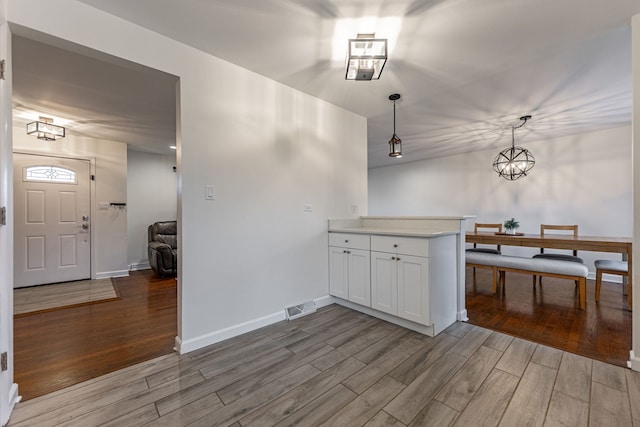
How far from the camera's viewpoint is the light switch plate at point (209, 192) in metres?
2.15

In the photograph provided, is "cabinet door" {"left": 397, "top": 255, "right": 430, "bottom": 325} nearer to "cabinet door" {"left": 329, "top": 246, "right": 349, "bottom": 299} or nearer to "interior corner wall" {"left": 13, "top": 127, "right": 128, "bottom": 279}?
"cabinet door" {"left": 329, "top": 246, "right": 349, "bottom": 299}

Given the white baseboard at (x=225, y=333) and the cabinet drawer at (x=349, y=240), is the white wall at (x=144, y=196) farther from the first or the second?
the cabinet drawer at (x=349, y=240)

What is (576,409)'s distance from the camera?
141cm


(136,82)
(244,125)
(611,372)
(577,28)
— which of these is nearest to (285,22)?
(244,125)

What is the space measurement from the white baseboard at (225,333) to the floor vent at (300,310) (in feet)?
0.18

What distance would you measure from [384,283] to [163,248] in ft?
12.5

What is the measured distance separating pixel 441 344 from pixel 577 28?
8.40 feet

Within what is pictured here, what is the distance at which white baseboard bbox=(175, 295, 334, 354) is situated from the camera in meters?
2.02

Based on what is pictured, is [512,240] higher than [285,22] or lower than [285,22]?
lower

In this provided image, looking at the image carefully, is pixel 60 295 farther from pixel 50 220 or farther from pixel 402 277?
pixel 402 277

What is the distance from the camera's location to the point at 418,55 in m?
2.18

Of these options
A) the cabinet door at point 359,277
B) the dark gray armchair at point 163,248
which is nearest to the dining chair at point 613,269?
the cabinet door at point 359,277

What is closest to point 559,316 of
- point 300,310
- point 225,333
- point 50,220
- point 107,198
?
point 300,310

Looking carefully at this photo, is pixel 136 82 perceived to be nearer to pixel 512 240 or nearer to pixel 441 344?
pixel 441 344
